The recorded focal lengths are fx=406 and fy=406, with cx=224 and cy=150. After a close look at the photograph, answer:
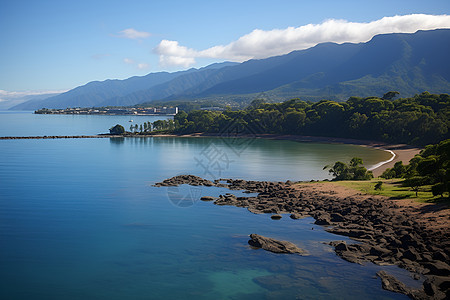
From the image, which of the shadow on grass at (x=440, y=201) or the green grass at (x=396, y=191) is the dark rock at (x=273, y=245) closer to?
the shadow on grass at (x=440, y=201)

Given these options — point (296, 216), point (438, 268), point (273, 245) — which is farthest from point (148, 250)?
point (438, 268)

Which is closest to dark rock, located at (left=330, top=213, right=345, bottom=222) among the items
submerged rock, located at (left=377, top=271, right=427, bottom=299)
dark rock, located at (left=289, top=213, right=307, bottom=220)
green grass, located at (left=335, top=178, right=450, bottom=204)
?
dark rock, located at (left=289, top=213, right=307, bottom=220)

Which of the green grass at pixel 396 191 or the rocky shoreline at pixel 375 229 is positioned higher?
the green grass at pixel 396 191

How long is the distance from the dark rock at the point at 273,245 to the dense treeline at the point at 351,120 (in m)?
77.5

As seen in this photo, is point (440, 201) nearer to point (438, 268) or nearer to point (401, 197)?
point (401, 197)

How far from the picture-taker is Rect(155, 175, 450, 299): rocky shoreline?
21.7 metres

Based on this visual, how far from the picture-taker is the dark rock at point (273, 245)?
26312 millimetres

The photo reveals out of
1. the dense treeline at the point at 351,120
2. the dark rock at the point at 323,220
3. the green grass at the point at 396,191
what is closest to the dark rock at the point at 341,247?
the dark rock at the point at 323,220

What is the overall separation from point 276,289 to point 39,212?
25.2 m

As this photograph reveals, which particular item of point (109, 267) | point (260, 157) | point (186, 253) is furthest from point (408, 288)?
point (260, 157)


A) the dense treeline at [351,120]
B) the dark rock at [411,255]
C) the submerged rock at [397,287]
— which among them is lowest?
the submerged rock at [397,287]

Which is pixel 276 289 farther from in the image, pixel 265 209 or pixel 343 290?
pixel 265 209

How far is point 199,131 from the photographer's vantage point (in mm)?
152250

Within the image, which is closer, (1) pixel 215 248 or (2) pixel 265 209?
(1) pixel 215 248
